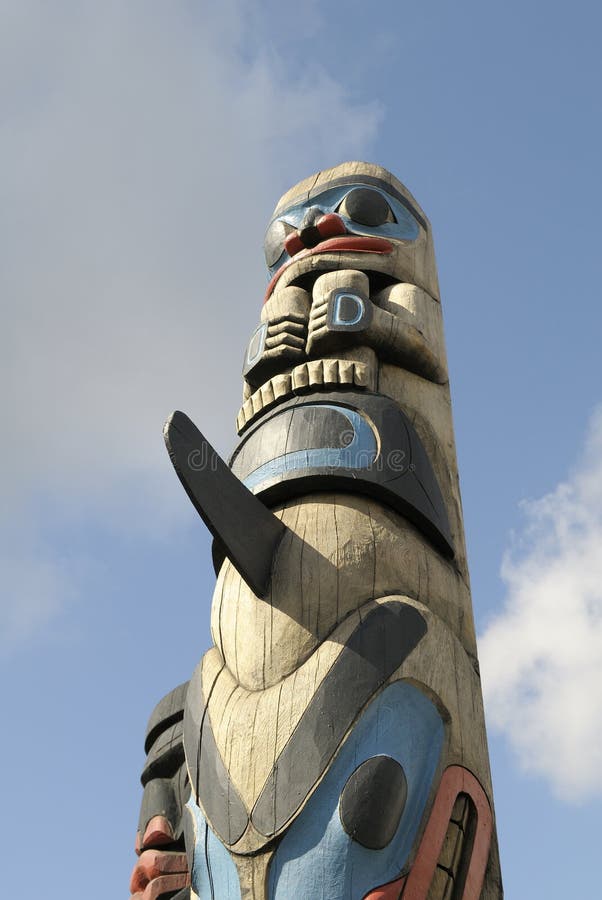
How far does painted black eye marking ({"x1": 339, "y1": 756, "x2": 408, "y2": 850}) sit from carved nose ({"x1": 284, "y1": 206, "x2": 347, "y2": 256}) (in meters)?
3.49

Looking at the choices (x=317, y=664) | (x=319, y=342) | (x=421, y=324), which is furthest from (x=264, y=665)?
(x=421, y=324)

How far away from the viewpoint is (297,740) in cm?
364

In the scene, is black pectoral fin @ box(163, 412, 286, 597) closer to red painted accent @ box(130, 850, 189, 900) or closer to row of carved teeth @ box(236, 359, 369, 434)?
row of carved teeth @ box(236, 359, 369, 434)

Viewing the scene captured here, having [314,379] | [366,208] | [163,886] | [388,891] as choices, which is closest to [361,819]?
[388,891]

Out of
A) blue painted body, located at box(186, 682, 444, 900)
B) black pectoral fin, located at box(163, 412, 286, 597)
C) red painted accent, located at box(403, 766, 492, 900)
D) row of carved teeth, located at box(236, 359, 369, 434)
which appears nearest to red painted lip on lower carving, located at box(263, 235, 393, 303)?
row of carved teeth, located at box(236, 359, 369, 434)

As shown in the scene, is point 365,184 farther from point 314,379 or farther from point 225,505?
point 225,505

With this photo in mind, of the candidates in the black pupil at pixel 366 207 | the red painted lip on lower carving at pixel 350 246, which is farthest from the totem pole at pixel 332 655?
the black pupil at pixel 366 207

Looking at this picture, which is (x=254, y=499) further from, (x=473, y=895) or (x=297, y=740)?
(x=473, y=895)

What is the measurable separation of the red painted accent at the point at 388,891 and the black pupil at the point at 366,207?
398cm

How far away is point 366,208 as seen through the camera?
638cm

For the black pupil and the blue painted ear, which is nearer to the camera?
the blue painted ear

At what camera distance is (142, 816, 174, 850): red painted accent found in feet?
16.8

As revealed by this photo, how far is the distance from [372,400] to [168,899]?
245cm

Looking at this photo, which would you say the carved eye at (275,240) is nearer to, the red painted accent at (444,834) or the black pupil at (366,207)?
the black pupil at (366,207)
